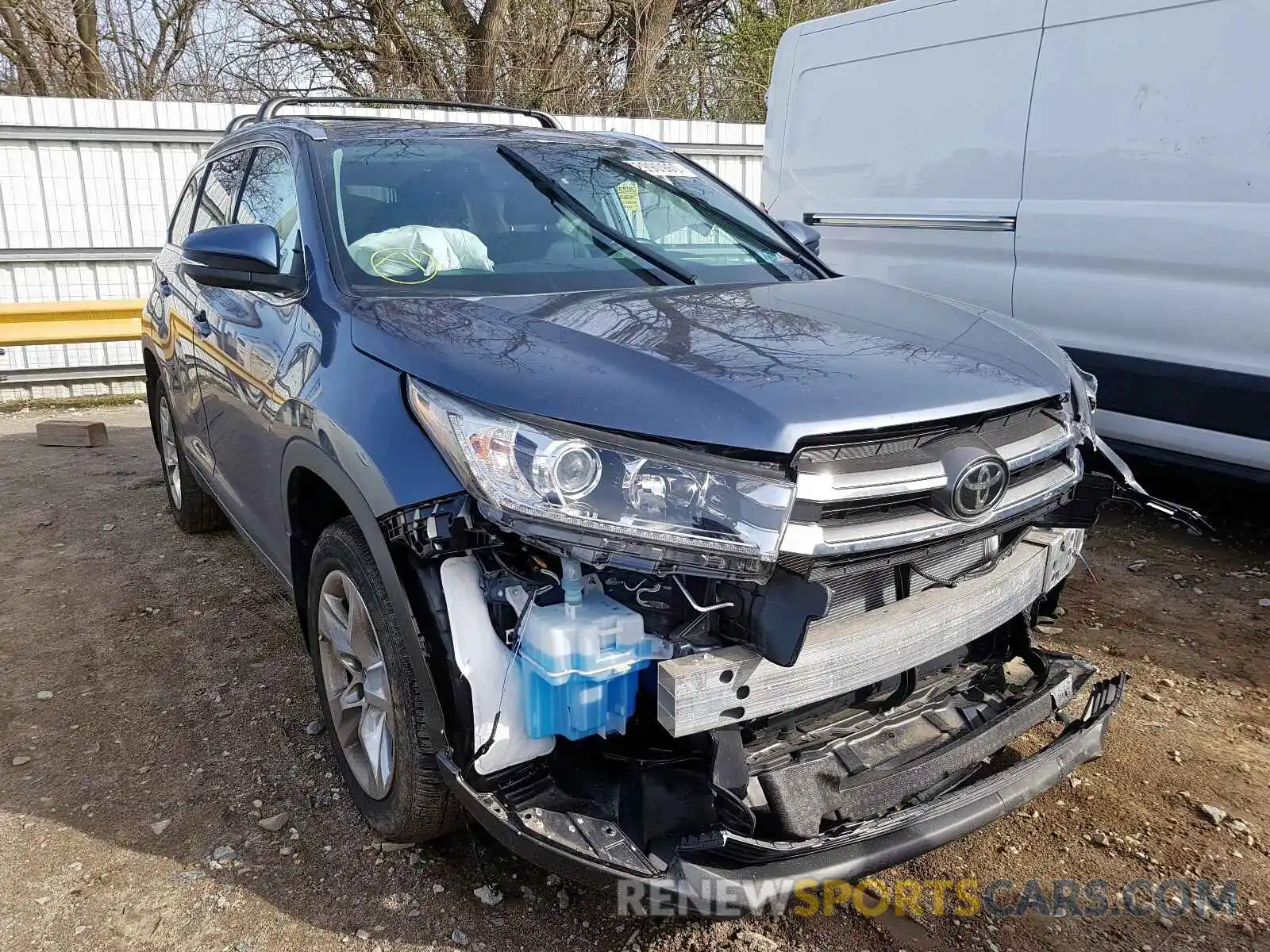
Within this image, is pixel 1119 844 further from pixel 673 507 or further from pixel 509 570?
pixel 509 570

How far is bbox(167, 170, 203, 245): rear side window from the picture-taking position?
4570mm

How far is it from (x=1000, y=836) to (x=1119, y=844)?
296 mm

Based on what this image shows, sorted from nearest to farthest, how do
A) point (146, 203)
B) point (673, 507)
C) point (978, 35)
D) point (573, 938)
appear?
1. point (673, 507)
2. point (573, 938)
3. point (978, 35)
4. point (146, 203)

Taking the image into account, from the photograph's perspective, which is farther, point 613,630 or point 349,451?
point 349,451

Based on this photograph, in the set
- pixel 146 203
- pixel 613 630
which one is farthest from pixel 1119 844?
pixel 146 203

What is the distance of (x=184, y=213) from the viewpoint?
15.5ft

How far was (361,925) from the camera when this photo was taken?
7.53 ft

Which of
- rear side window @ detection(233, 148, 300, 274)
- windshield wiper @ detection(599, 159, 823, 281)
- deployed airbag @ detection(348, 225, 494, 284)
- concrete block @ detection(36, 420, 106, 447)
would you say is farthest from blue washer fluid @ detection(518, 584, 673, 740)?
concrete block @ detection(36, 420, 106, 447)

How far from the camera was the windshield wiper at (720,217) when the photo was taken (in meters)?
3.51

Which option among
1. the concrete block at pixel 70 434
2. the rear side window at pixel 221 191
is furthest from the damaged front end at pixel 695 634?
the concrete block at pixel 70 434

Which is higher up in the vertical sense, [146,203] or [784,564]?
[146,203]

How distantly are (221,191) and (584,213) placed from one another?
1.76 metres

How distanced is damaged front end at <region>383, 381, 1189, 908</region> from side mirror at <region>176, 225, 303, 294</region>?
33.4 inches

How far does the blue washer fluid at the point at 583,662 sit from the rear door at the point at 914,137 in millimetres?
Answer: 3797
